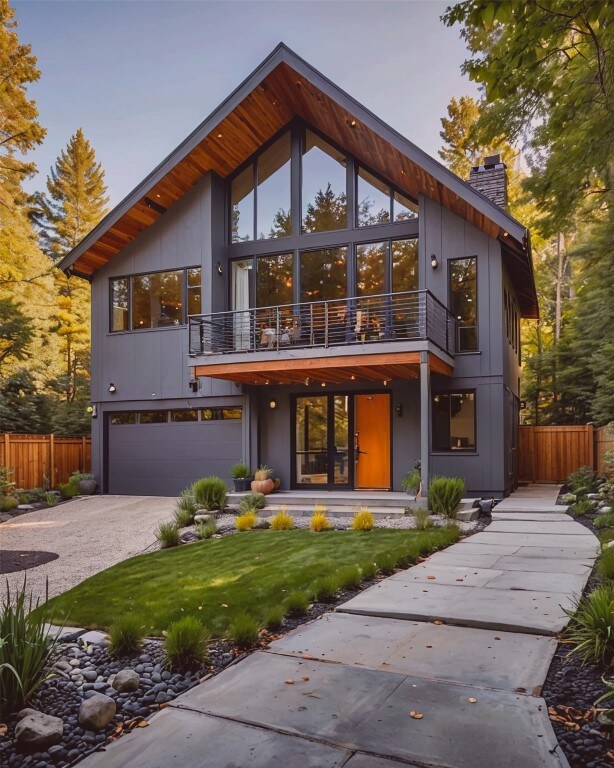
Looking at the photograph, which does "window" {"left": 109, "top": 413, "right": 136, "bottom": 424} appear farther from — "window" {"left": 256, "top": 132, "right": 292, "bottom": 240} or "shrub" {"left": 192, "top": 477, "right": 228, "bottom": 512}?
"window" {"left": 256, "top": 132, "right": 292, "bottom": 240}

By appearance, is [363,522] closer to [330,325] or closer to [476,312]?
[330,325]

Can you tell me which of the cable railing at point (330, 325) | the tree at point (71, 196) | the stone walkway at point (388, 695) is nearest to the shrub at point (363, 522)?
the cable railing at point (330, 325)

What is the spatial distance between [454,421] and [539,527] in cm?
402

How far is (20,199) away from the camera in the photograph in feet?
85.8

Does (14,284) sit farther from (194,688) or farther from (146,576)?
(194,688)

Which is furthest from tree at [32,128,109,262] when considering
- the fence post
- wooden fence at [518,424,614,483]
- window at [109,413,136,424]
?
wooden fence at [518,424,614,483]

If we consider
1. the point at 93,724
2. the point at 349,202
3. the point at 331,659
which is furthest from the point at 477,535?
the point at 349,202

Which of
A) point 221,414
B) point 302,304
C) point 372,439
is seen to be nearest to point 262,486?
point 221,414

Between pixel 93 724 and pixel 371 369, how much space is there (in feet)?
30.6

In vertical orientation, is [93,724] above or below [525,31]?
below

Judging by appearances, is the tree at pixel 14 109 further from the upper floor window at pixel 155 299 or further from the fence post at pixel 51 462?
the fence post at pixel 51 462

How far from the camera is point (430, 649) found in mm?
3891

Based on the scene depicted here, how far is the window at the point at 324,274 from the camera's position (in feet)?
45.4

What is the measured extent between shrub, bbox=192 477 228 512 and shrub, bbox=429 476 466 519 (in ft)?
13.2
